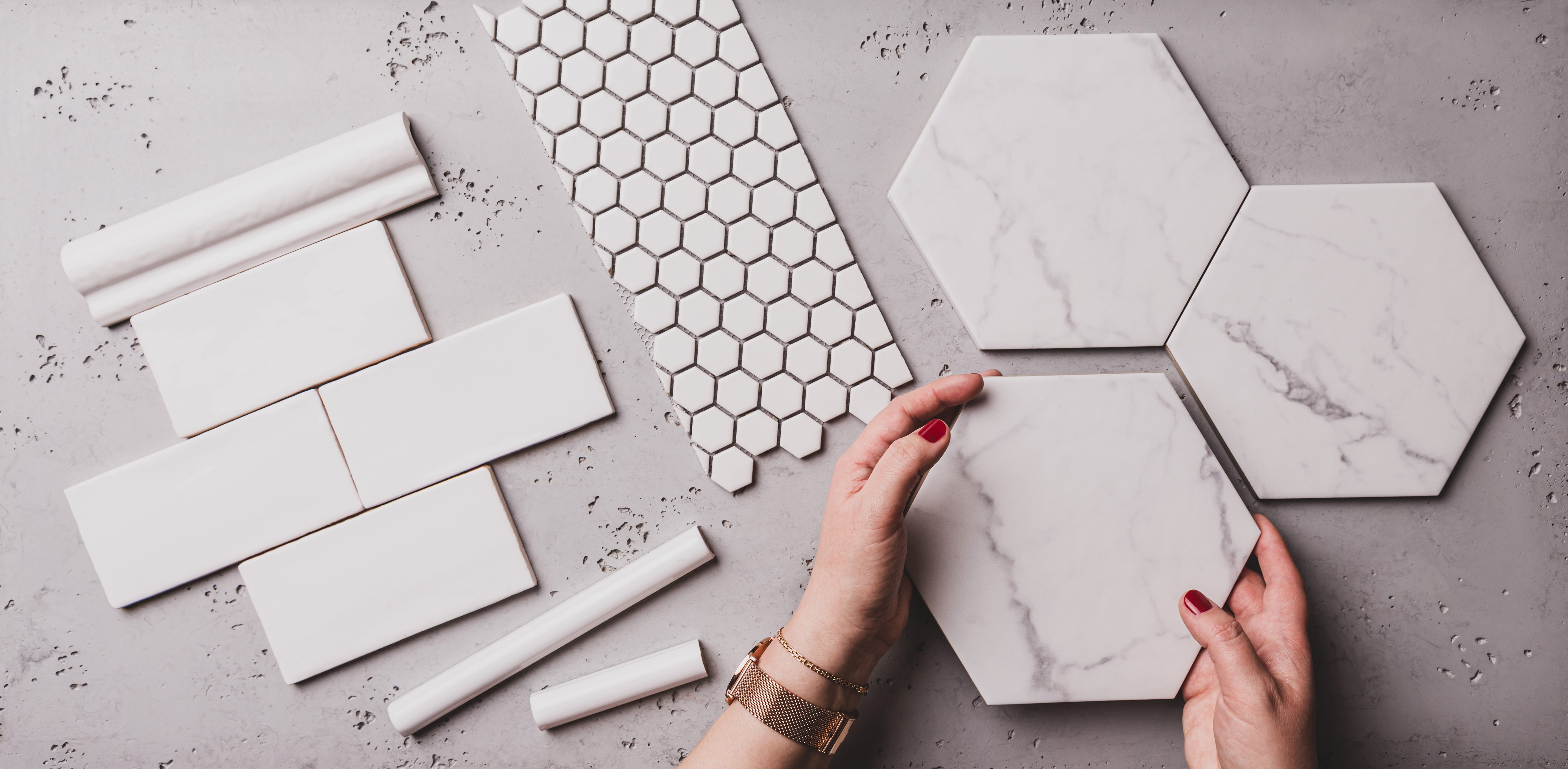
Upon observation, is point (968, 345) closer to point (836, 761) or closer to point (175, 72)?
point (836, 761)

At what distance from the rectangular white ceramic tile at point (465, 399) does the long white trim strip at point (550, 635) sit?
19 cm

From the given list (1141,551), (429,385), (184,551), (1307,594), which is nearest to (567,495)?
(429,385)

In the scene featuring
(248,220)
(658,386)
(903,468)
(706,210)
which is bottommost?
(903,468)

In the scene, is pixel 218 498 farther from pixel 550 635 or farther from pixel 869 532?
pixel 869 532

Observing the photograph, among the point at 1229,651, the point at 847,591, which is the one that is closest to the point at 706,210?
the point at 847,591

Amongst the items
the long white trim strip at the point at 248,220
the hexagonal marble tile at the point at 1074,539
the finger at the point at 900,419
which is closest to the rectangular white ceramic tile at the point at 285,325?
the long white trim strip at the point at 248,220

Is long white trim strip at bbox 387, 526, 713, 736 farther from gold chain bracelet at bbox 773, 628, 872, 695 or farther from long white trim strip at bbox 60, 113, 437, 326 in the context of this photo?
long white trim strip at bbox 60, 113, 437, 326

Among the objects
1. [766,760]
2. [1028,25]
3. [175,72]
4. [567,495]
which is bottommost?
[766,760]

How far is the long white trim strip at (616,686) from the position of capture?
82cm

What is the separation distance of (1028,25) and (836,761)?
0.93 meters

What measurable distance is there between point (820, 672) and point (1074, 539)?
1.08ft

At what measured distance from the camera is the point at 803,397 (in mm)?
836

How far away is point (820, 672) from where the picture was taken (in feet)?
2.49

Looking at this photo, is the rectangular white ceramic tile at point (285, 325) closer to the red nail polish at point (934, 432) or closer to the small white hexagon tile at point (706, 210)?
the small white hexagon tile at point (706, 210)
